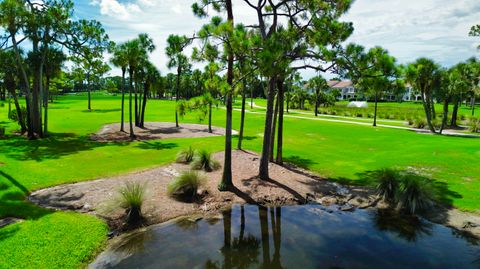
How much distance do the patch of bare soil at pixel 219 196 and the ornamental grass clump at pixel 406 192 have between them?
0.42 metres

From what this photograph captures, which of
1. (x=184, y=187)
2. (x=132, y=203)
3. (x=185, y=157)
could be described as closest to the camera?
(x=132, y=203)

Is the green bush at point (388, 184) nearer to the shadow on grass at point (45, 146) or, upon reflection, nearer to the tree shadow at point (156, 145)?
the tree shadow at point (156, 145)

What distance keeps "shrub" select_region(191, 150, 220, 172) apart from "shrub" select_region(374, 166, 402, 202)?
26.8 ft

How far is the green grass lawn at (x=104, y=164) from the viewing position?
8727 millimetres

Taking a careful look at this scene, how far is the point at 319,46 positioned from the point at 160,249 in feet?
30.6

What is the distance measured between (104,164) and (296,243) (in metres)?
12.9

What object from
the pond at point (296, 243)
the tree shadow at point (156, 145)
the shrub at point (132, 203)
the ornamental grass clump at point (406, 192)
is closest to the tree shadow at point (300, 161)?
the ornamental grass clump at point (406, 192)

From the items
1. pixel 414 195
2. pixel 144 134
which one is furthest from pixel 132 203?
pixel 144 134

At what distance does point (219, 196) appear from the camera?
522 inches

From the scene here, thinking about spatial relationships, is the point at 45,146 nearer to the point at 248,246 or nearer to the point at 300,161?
the point at 300,161

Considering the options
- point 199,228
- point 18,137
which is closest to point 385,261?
point 199,228

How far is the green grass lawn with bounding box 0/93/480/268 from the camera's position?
8727 millimetres

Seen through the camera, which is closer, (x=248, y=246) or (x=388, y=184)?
(x=248, y=246)

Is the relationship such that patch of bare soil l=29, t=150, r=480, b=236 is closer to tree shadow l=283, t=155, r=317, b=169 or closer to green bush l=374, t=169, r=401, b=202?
green bush l=374, t=169, r=401, b=202
